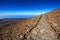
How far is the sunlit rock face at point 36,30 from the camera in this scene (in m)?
13.2

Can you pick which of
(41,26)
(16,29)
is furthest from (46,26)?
(16,29)

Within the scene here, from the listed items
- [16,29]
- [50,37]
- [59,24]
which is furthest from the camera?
[16,29]

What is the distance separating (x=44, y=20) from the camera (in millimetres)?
15016

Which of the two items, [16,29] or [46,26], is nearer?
[46,26]

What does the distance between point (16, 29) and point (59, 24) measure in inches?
233

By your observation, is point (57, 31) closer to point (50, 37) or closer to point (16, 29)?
point (50, 37)

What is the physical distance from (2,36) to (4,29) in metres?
1.41

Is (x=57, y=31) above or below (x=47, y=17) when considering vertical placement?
below

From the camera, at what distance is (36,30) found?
46.0 ft

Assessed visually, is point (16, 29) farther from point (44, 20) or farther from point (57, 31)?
point (57, 31)

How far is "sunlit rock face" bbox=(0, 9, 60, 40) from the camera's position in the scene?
13.2 m

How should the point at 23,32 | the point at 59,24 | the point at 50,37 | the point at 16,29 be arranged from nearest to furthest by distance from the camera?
the point at 50,37, the point at 59,24, the point at 23,32, the point at 16,29

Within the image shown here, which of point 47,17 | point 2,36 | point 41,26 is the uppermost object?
point 47,17

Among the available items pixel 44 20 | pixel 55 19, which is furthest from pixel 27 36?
pixel 55 19
